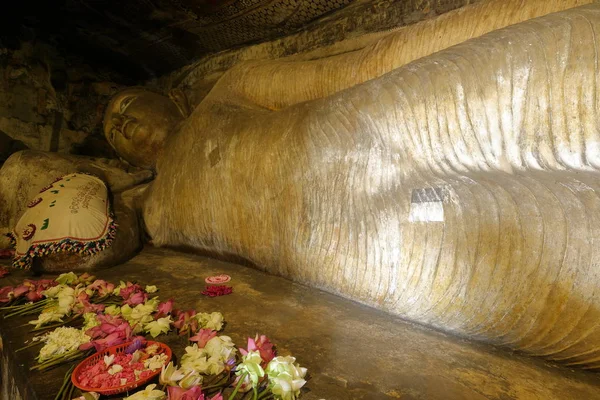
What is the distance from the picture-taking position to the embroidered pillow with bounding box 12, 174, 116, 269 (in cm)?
223

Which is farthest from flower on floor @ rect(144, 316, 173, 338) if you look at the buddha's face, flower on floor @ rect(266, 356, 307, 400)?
the buddha's face

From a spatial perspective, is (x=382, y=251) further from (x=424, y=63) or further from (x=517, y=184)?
(x=424, y=63)

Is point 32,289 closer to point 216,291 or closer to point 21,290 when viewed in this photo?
point 21,290

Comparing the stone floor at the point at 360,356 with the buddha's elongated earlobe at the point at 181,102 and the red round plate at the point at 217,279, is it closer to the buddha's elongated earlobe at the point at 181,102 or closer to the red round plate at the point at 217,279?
the red round plate at the point at 217,279

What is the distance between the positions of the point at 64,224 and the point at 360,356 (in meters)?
2.17

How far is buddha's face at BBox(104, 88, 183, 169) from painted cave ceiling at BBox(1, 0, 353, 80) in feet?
3.68

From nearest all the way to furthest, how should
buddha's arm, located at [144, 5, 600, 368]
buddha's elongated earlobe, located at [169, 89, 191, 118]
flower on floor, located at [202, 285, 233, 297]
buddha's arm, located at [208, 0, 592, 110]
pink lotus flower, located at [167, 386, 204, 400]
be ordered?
pink lotus flower, located at [167, 386, 204, 400] → buddha's arm, located at [144, 5, 600, 368] → buddha's arm, located at [208, 0, 592, 110] → flower on floor, located at [202, 285, 233, 297] → buddha's elongated earlobe, located at [169, 89, 191, 118]

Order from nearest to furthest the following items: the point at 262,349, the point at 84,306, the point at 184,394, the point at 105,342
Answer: the point at 184,394 < the point at 262,349 < the point at 105,342 < the point at 84,306

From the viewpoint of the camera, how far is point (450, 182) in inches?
57.1

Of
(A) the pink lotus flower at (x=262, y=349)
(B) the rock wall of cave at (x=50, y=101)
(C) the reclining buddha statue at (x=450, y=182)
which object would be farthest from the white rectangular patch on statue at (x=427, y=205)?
(B) the rock wall of cave at (x=50, y=101)

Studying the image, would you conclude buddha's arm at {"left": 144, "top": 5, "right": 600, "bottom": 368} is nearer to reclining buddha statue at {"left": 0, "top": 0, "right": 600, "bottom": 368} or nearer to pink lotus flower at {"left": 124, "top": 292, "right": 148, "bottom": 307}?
reclining buddha statue at {"left": 0, "top": 0, "right": 600, "bottom": 368}

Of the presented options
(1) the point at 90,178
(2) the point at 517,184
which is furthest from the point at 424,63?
(1) the point at 90,178

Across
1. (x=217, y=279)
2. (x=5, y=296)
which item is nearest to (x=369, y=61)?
(x=217, y=279)

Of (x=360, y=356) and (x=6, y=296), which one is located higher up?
(x=360, y=356)
